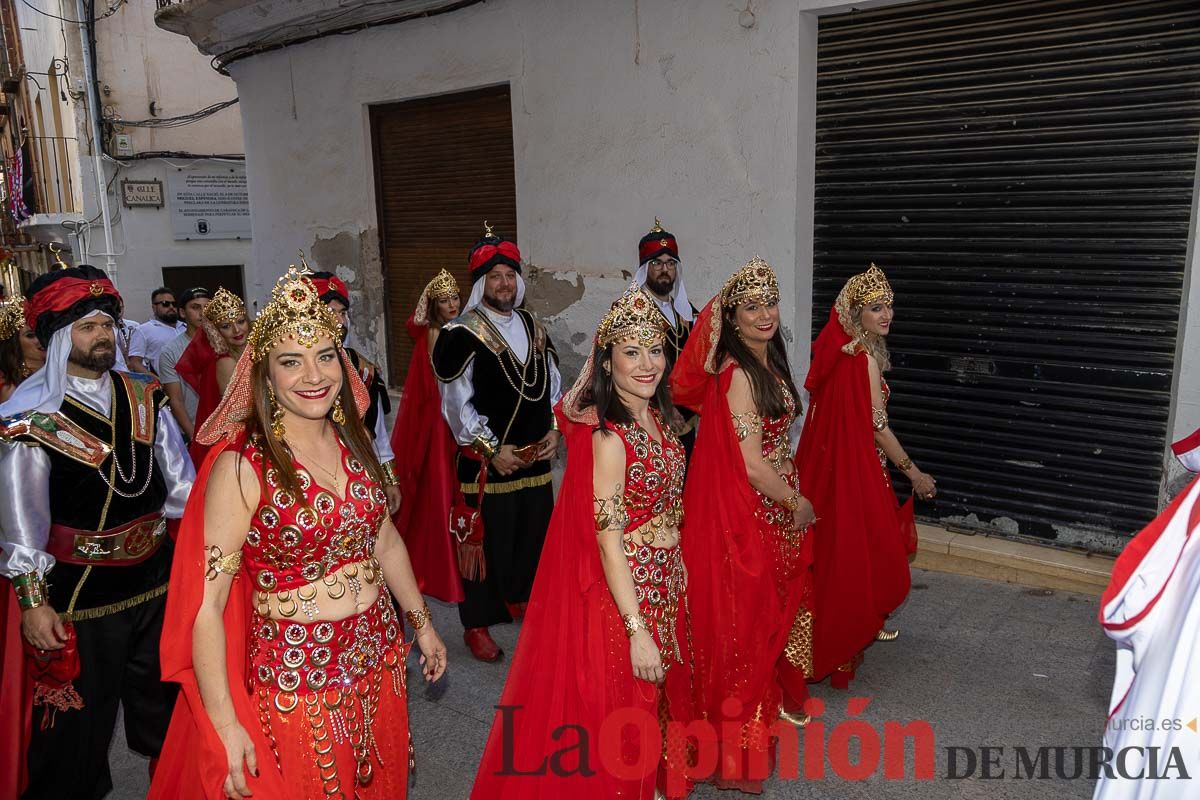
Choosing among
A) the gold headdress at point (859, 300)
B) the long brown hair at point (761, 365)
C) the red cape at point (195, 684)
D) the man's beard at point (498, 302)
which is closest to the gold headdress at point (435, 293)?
the man's beard at point (498, 302)

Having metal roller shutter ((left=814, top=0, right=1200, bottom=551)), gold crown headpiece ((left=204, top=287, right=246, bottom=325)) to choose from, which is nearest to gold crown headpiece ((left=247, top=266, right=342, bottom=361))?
gold crown headpiece ((left=204, top=287, right=246, bottom=325))

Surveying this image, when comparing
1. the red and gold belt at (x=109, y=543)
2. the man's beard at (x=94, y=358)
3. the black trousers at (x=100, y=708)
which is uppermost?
the man's beard at (x=94, y=358)

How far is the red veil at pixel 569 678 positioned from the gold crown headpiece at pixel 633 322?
0.33 metres

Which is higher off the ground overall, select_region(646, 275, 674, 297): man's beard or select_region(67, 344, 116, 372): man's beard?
select_region(646, 275, 674, 297): man's beard

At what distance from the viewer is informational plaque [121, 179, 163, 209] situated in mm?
14875

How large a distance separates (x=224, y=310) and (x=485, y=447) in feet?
5.89

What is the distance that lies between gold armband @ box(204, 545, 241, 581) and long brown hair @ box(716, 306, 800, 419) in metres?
2.13

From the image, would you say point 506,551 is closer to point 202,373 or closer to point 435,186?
point 202,373

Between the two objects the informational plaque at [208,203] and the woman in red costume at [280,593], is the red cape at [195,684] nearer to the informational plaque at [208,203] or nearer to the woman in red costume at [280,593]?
the woman in red costume at [280,593]

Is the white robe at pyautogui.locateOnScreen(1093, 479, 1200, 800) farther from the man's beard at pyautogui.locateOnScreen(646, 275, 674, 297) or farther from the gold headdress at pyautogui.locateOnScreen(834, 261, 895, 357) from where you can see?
the man's beard at pyautogui.locateOnScreen(646, 275, 674, 297)

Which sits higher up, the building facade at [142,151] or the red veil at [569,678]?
the building facade at [142,151]

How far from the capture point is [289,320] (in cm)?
250

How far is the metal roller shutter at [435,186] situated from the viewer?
823cm

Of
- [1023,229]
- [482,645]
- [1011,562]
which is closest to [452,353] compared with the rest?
[482,645]
